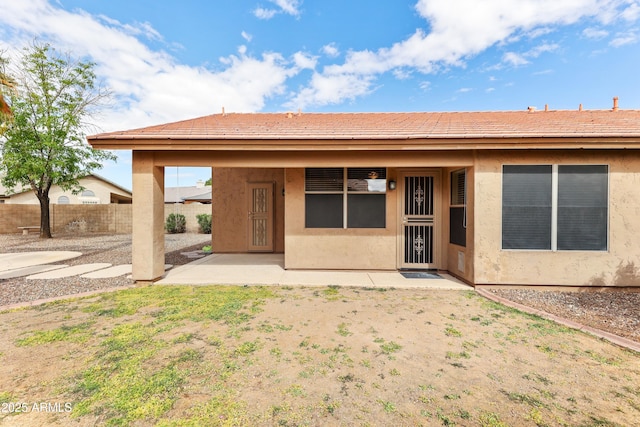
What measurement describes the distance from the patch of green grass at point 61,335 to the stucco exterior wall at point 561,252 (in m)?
6.50

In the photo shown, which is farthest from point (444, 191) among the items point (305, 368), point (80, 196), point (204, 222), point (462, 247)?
point (80, 196)

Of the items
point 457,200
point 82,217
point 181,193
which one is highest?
point 181,193

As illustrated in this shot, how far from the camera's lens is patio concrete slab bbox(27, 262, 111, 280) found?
20.2 feet

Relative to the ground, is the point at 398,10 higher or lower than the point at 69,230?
higher

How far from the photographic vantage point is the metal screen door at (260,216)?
9641 millimetres

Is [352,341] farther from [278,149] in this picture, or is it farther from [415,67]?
[415,67]

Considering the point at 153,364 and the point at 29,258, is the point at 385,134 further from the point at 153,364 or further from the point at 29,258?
the point at 29,258

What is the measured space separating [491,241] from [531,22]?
8.26 metres

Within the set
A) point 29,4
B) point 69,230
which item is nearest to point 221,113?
point 29,4

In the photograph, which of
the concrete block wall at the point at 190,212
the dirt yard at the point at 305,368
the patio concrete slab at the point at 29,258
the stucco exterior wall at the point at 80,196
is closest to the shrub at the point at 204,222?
the concrete block wall at the point at 190,212

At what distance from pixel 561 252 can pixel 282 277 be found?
5.76 metres

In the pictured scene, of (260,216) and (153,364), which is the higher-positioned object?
(260,216)

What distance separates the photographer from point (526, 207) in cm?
533

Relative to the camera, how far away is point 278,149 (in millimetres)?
5543
